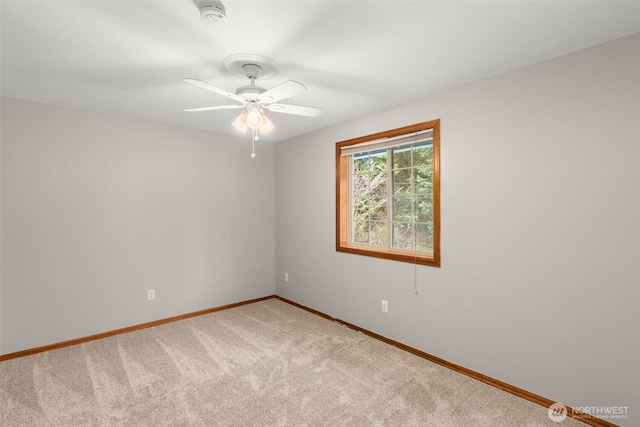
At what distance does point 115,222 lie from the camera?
326 centimetres

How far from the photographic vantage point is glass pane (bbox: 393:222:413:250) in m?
3.04

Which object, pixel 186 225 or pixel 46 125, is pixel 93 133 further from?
pixel 186 225

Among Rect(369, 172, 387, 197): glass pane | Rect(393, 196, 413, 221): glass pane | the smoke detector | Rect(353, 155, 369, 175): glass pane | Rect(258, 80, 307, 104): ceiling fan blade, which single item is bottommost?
Rect(393, 196, 413, 221): glass pane

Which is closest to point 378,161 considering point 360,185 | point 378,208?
point 360,185

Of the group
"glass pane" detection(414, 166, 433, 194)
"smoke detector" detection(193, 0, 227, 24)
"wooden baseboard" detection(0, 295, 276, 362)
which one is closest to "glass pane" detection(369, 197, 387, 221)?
"glass pane" detection(414, 166, 433, 194)

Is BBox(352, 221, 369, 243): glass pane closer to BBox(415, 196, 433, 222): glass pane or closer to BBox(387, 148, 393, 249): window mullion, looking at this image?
BBox(387, 148, 393, 249): window mullion

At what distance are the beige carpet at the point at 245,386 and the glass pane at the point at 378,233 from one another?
1.03 meters

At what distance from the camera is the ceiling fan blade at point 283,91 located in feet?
5.72

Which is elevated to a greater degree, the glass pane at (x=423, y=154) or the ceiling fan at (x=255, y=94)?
the ceiling fan at (x=255, y=94)

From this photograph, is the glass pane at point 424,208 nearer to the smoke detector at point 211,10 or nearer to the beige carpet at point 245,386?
the beige carpet at point 245,386

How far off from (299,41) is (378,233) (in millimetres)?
2134

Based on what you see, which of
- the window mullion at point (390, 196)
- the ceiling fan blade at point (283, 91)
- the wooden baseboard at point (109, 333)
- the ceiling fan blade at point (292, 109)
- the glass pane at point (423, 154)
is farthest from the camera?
the window mullion at point (390, 196)

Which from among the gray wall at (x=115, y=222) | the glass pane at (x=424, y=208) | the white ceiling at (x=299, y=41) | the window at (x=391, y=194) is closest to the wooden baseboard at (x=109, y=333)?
the gray wall at (x=115, y=222)

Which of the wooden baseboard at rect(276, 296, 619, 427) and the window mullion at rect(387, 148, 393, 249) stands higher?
the window mullion at rect(387, 148, 393, 249)
